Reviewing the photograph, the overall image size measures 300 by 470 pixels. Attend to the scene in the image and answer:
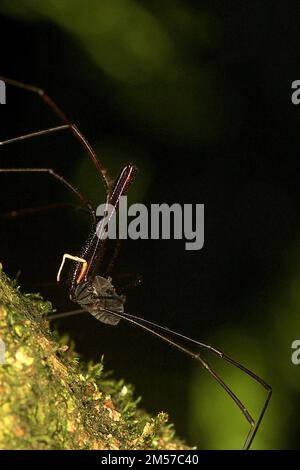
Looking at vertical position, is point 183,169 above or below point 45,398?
above

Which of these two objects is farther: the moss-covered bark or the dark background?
the dark background

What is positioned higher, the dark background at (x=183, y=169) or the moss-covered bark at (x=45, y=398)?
the dark background at (x=183, y=169)

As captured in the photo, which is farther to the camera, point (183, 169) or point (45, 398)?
point (183, 169)

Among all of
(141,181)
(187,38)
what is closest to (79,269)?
(141,181)

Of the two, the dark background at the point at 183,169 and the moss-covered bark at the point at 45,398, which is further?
the dark background at the point at 183,169

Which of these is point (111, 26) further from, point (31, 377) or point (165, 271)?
point (31, 377)
